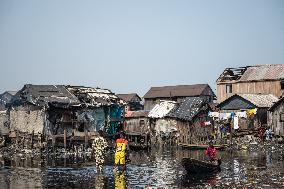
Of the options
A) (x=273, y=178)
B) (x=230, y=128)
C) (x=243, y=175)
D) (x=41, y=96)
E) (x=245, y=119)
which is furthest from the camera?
(x=245, y=119)

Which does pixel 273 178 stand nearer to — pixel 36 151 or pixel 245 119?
pixel 36 151

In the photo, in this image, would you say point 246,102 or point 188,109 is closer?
point 188,109

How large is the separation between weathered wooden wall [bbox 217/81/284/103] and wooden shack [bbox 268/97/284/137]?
11.7m

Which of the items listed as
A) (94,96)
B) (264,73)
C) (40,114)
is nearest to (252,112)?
(264,73)

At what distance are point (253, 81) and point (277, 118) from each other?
1448 cm

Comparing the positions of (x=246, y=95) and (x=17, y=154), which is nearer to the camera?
(x=17, y=154)

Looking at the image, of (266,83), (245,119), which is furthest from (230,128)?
(266,83)

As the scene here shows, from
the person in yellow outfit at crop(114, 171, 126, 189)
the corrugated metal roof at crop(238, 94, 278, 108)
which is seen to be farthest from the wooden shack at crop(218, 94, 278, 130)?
the person in yellow outfit at crop(114, 171, 126, 189)

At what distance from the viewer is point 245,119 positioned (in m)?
43.4

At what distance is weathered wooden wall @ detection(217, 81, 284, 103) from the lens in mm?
51316

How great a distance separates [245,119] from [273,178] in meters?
25.3

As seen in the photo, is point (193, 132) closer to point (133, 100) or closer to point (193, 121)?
point (193, 121)

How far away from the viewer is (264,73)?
53438 mm

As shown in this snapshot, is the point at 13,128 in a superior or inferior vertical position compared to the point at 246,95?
inferior
